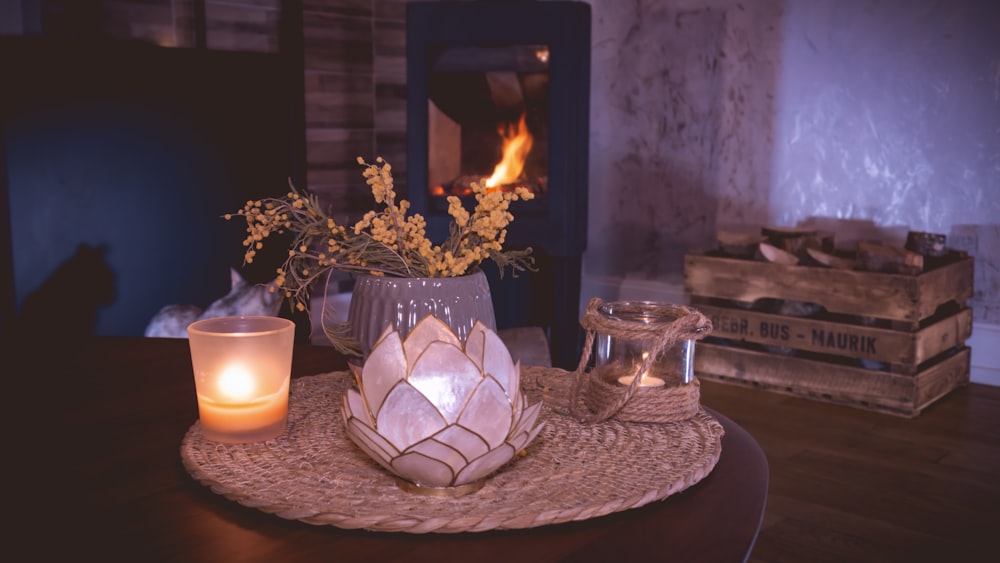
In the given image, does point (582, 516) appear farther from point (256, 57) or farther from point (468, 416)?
point (256, 57)

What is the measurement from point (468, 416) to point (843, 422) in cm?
214

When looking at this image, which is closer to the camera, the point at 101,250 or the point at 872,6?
the point at 101,250

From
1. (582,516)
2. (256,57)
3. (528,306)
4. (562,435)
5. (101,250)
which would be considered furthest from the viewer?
(528,306)

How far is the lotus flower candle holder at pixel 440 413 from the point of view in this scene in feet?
2.16

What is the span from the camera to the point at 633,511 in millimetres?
677

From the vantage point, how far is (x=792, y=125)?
10.7ft

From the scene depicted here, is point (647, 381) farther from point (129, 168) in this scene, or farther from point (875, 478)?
point (129, 168)

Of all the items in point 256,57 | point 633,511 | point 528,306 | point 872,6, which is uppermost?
point 872,6

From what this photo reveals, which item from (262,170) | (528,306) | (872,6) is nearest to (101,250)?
(262,170)

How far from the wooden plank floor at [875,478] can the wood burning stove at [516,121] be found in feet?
2.19

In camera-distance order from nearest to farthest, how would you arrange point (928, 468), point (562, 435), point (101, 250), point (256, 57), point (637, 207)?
point (562, 435) → point (928, 468) → point (101, 250) → point (256, 57) → point (637, 207)

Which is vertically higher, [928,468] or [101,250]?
[101,250]

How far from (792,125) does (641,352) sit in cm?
260

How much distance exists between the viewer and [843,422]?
2.55 m
